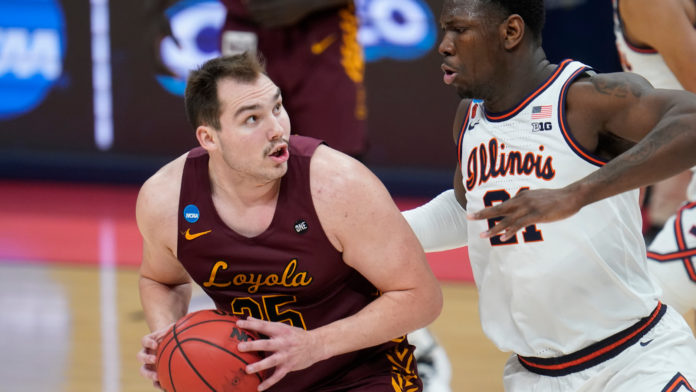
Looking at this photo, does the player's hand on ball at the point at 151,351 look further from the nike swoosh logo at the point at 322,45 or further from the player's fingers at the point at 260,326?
the nike swoosh logo at the point at 322,45

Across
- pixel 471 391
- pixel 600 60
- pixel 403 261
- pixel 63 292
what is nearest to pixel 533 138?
pixel 403 261

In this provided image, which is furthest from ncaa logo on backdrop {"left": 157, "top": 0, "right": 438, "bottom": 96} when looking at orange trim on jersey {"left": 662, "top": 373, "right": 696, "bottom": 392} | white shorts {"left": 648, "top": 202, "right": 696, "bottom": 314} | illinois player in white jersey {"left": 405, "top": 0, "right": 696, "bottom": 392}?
orange trim on jersey {"left": 662, "top": 373, "right": 696, "bottom": 392}

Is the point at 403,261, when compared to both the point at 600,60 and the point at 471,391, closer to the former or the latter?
the point at 471,391

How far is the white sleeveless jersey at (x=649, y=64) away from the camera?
418 cm

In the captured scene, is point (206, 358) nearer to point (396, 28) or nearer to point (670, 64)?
point (670, 64)

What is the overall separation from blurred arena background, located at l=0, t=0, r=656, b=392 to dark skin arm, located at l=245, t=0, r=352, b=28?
222cm

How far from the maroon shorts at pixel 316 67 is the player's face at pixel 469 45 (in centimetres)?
234

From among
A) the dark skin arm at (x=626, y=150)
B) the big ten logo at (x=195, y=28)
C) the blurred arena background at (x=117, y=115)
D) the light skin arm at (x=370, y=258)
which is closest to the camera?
the dark skin arm at (x=626, y=150)

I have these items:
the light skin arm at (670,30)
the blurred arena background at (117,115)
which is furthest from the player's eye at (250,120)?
the blurred arena background at (117,115)

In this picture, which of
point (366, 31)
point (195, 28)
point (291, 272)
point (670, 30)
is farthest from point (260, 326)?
point (195, 28)

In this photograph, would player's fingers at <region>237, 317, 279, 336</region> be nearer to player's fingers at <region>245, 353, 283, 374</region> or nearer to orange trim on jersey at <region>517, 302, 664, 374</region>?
player's fingers at <region>245, 353, 283, 374</region>

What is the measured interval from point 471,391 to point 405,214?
160 centimetres

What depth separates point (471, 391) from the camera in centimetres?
482

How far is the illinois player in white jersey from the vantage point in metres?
2.92
